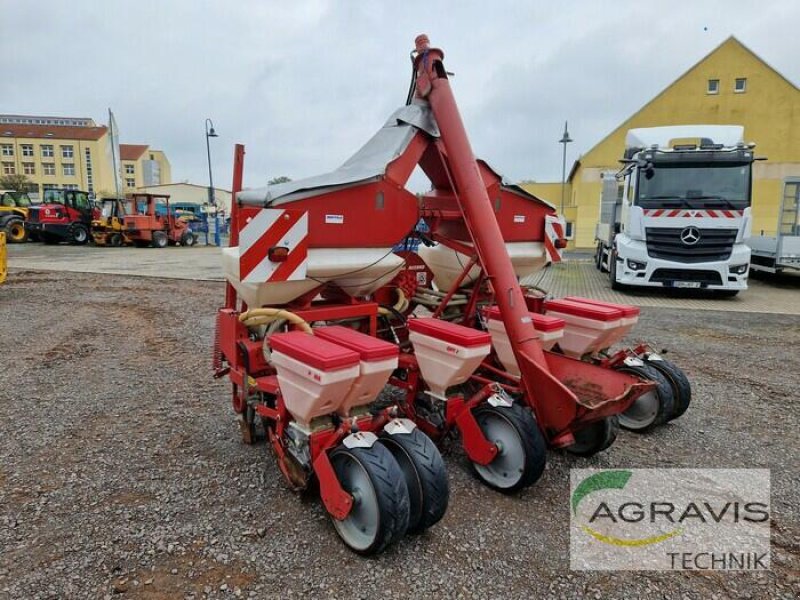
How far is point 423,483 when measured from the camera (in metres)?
2.45

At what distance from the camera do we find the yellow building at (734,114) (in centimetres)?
2341

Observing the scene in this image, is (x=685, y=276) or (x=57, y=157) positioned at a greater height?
(x=57, y=157)

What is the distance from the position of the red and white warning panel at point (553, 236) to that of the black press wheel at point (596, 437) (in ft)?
5.02

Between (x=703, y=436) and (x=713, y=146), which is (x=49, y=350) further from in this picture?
(x=713, y=146)

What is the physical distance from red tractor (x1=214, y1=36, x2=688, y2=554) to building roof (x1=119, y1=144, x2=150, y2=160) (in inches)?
3176

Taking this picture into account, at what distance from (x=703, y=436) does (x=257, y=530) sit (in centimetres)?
316

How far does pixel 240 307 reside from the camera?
3707 mm

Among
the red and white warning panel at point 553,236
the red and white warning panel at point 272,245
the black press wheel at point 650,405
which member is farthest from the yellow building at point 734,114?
the red and white warning panel at point 272,245

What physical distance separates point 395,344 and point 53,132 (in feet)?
258

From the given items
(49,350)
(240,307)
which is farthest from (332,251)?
(49,350)

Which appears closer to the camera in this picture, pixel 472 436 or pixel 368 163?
pixel 472 436

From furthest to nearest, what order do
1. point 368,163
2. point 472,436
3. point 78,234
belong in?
point 78,234
point 368,163
point 472,436

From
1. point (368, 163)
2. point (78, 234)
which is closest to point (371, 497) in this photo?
point (368, 163)

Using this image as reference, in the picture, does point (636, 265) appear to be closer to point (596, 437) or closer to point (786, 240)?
point (786, 240)
